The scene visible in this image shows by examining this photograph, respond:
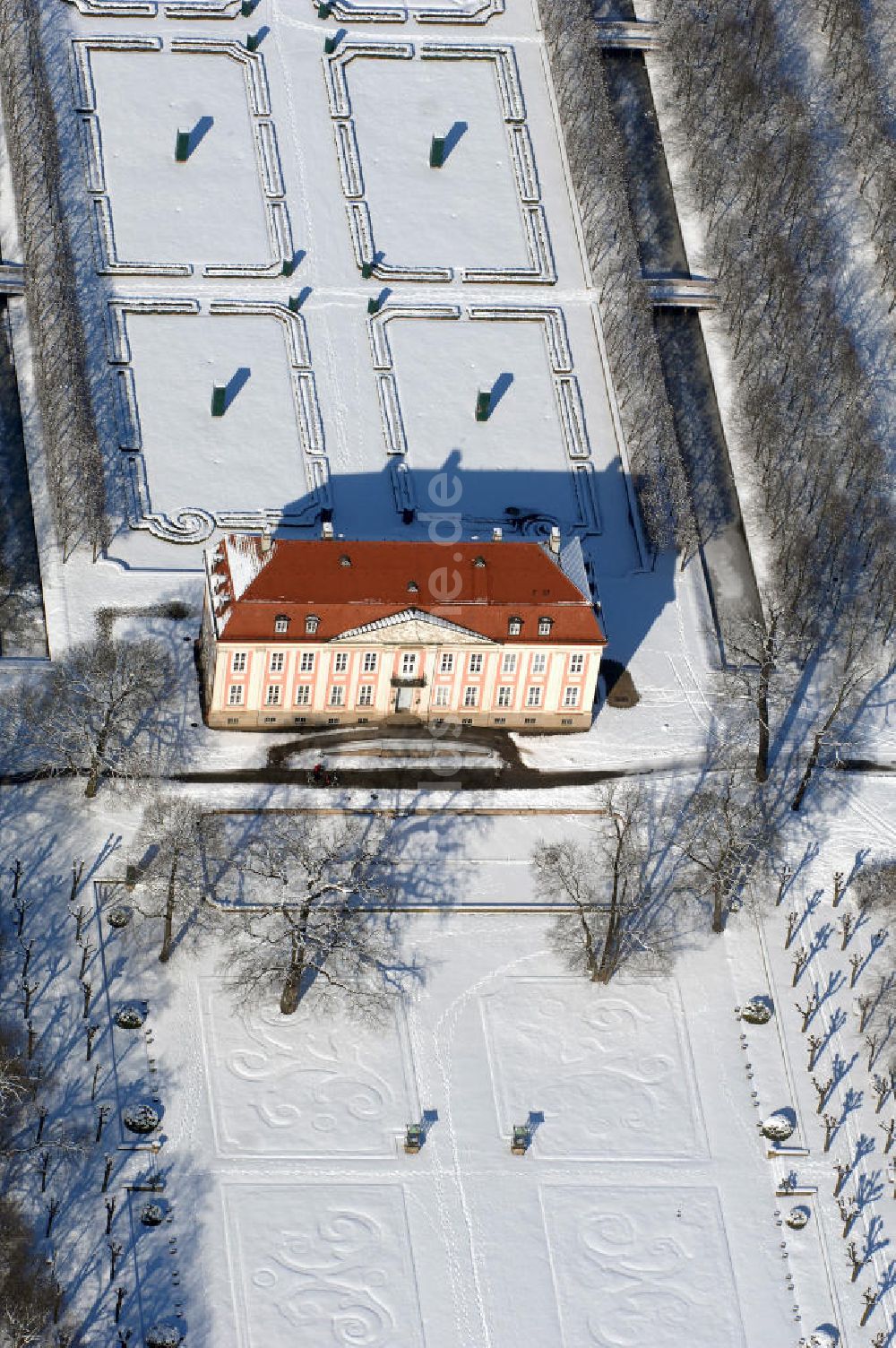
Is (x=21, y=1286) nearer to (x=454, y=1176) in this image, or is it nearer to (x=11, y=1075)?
(x=11, y=1075)

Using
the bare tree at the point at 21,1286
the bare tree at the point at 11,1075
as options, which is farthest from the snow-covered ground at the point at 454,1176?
the bare tree at the point at 11,1075

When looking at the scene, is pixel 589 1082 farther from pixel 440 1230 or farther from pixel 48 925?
pixel 48 925

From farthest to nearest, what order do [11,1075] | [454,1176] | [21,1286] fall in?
[454,1176] → [11,1075] → [21,1286]

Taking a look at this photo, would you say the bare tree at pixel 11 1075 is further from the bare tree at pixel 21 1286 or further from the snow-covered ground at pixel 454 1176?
the bare tree at pixel 21 1286

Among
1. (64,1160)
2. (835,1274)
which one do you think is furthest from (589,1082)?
(64,1160)

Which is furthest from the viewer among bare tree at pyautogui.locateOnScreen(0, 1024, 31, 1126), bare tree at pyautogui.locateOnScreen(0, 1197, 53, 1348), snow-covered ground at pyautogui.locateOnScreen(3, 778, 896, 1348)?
bare tree at pyautogui.locateOnScreen(0, 1024, 31, 1126)

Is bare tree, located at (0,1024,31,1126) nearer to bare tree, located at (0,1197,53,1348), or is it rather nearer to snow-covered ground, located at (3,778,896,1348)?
snow-covered ground, located at (3,778,896,1348)

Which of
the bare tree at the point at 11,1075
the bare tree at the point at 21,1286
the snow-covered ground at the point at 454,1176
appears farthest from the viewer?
the bare tree at the point at 11,1075

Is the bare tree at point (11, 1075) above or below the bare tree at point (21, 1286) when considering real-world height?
above

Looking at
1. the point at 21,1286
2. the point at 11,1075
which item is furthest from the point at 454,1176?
the point at 11,1075

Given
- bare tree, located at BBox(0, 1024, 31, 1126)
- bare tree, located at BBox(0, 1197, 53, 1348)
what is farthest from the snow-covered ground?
bare tree, located at BBox(0, 1024, 31, 1126)

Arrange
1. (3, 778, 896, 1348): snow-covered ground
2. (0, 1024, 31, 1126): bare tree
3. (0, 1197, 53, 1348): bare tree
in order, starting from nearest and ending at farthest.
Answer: (0, 1197, 53, 1348): bare tree < (3, 778, 896, 1348): snow-covered ground < (0, 1024, 31, 1126): bare tree
